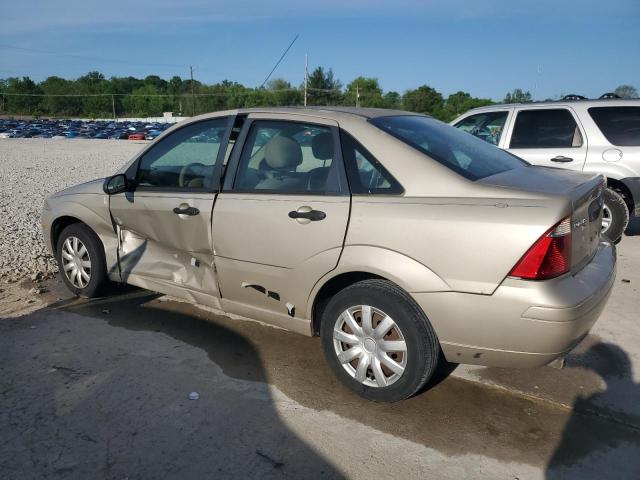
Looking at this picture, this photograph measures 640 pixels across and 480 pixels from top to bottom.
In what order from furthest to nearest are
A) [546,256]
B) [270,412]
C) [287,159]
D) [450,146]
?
[287,159]
[450,146]
[270,412]
[546,256]

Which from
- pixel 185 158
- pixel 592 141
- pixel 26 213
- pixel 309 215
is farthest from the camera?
pixel 26 213

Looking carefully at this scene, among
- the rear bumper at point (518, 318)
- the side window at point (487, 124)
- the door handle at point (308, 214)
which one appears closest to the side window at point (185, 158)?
the door handle at point (308, 214)

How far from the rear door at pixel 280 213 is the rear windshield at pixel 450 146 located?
463 mm

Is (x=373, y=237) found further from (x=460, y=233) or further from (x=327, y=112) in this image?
(x=327, y=112)

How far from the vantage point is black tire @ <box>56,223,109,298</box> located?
4.68 metres

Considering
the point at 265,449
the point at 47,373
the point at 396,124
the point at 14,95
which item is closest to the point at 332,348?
the point at 265,449

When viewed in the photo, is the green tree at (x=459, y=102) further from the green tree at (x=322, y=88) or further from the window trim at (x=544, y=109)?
the window trim at (x=544, y=109)

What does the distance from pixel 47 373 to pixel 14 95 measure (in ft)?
440

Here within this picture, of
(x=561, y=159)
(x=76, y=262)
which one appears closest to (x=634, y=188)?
(x=561, y=159)

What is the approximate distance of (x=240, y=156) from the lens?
381 cm

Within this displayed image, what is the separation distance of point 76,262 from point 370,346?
3.11 m

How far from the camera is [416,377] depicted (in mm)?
3016

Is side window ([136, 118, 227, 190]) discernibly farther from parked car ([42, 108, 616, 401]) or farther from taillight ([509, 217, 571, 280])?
taillight ([509, 217, 571, 280])

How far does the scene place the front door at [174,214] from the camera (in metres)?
3.92
